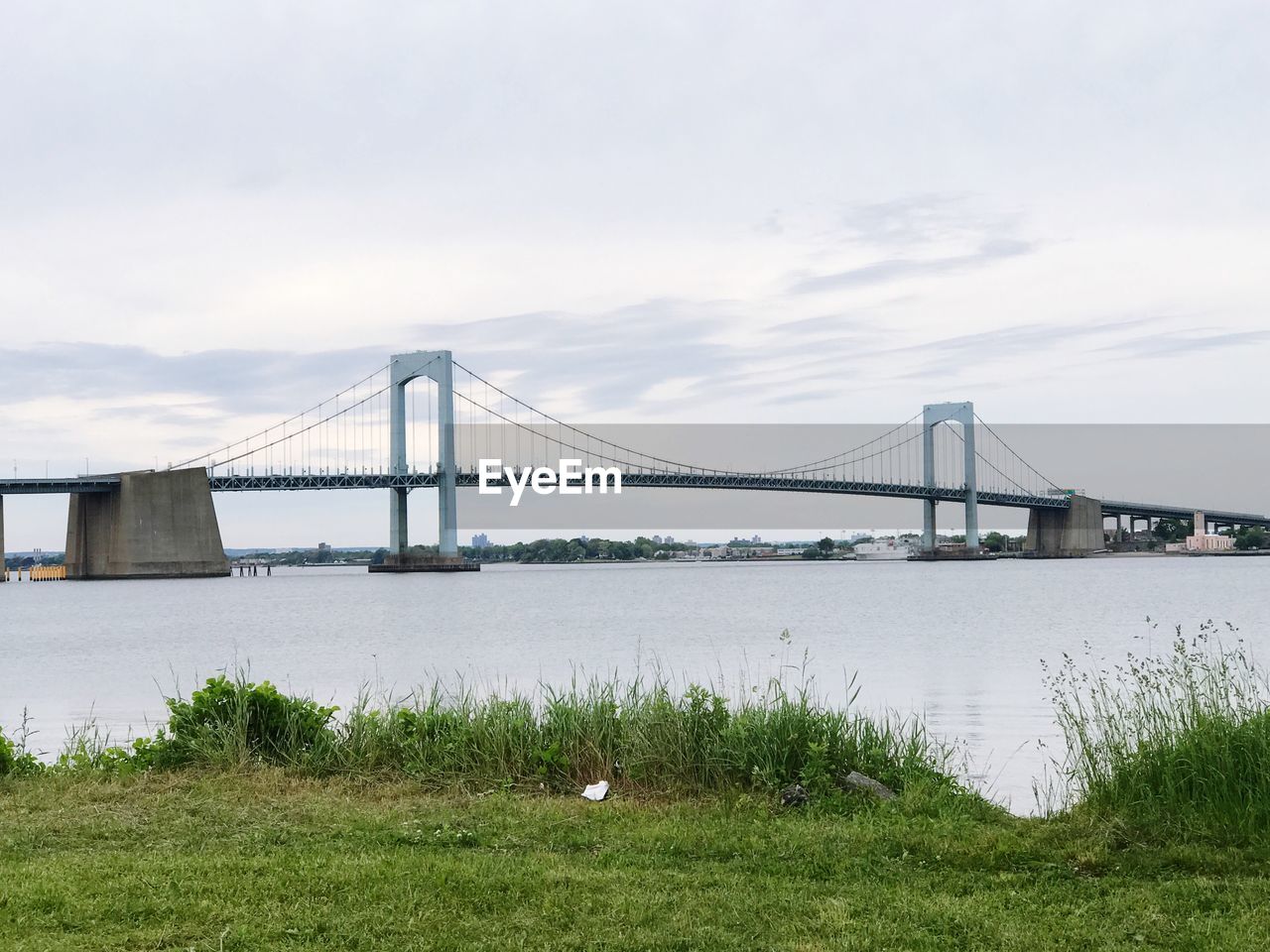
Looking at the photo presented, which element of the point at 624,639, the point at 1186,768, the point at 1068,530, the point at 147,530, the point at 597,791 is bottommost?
the point at 624,639

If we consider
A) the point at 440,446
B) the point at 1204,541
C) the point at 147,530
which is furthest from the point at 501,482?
the point at 1204,541

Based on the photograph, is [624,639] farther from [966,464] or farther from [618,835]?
[966,464]

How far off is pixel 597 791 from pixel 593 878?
1889 millimetres

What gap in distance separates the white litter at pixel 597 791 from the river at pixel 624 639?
2605 mm

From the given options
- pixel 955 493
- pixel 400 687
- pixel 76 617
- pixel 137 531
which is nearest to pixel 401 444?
→ pixel 137 531

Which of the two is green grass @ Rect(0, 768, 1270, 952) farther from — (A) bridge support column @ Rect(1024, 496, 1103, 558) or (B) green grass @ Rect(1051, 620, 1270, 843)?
(A) bridge support column @ Rect(1024, 496, 1103, 558)

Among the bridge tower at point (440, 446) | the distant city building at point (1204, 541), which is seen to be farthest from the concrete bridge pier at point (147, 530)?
the distant city building at point (1204, 541)

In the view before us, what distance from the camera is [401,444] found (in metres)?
63.8

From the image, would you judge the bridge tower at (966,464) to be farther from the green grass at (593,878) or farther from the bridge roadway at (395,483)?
the green grass at (593,878)

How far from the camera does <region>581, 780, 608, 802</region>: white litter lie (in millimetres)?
6758

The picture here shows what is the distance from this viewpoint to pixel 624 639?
27.3 metres

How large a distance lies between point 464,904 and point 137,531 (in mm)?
61316

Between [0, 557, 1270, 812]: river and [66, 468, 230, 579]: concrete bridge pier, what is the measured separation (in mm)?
3912

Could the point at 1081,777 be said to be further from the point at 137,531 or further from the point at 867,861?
the point at 137,531
